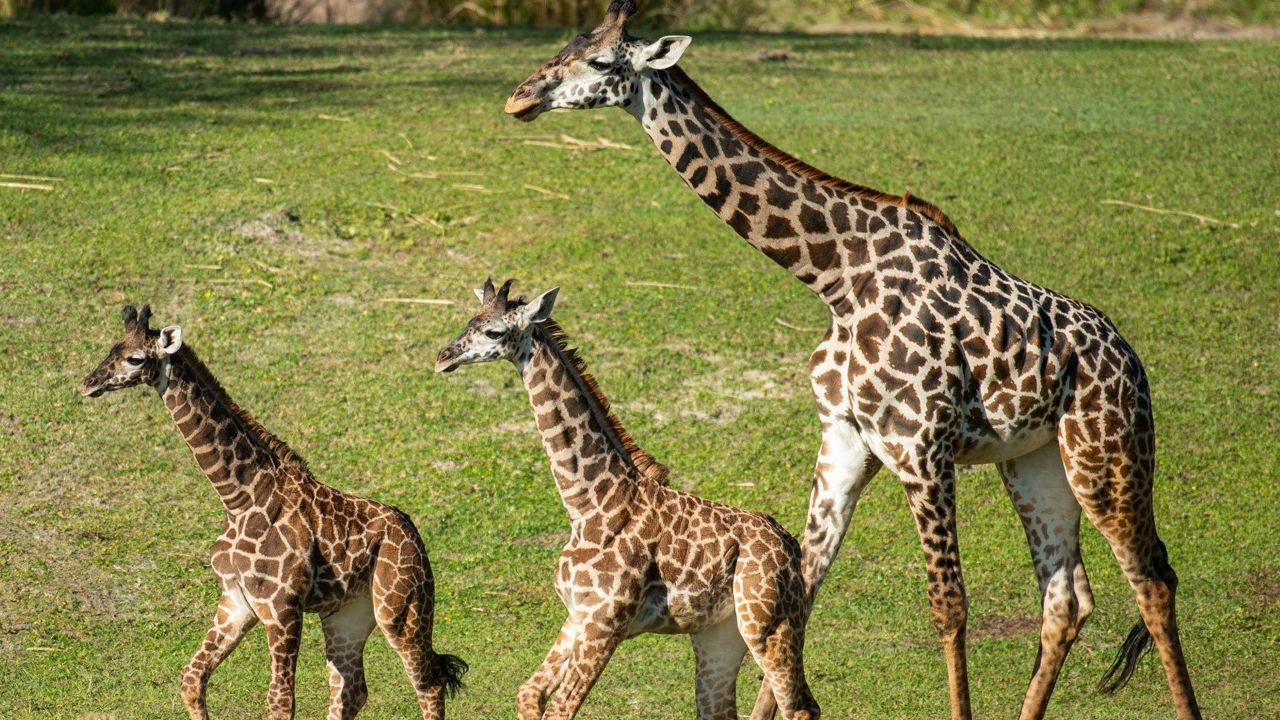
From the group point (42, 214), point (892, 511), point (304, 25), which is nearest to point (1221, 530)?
point (892, 511)

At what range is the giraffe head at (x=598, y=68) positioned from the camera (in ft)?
22.3

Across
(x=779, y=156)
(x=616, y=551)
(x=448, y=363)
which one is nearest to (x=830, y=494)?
(x=616, y=551)

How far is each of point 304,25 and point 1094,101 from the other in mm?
8664

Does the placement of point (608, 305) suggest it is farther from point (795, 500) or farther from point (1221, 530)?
point (1221, 530)

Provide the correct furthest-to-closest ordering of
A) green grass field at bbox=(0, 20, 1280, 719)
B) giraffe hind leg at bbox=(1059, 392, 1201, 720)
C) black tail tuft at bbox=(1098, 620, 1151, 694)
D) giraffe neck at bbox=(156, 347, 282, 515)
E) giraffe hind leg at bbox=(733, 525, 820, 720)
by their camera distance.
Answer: green grass field at bbox=(0, 20, 1280, 719)
black tail tuft at bbox=(1098, 620, 1151, 694)
giraffe hind leg at bbox=(1059, 392, 1201, 720)
giraffe neck at bbox=(156, 347, 282, 515)
giraffe hind leg at bbox=(733, 525, 820, 720)

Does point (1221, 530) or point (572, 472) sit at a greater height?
point (572, 472)

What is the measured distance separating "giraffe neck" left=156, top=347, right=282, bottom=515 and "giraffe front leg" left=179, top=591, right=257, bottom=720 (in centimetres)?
40

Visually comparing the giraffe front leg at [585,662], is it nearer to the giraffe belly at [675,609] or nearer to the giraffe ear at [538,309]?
the giraffe belly at [675,609]

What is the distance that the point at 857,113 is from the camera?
16156 mm

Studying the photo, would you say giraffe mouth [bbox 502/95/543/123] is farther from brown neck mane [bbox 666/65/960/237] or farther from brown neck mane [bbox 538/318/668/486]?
brown neck mane [bbox 538/318/668/486]

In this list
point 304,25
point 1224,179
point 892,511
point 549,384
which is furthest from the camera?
point 304,25

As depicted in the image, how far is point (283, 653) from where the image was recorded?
692 centimetres

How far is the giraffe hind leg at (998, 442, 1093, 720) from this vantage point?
7691mm

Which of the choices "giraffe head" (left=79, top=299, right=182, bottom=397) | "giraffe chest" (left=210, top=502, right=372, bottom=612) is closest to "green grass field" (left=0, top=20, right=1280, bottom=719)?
"giraffe chest" (left=210, top=502, right=372, bottom=612)
